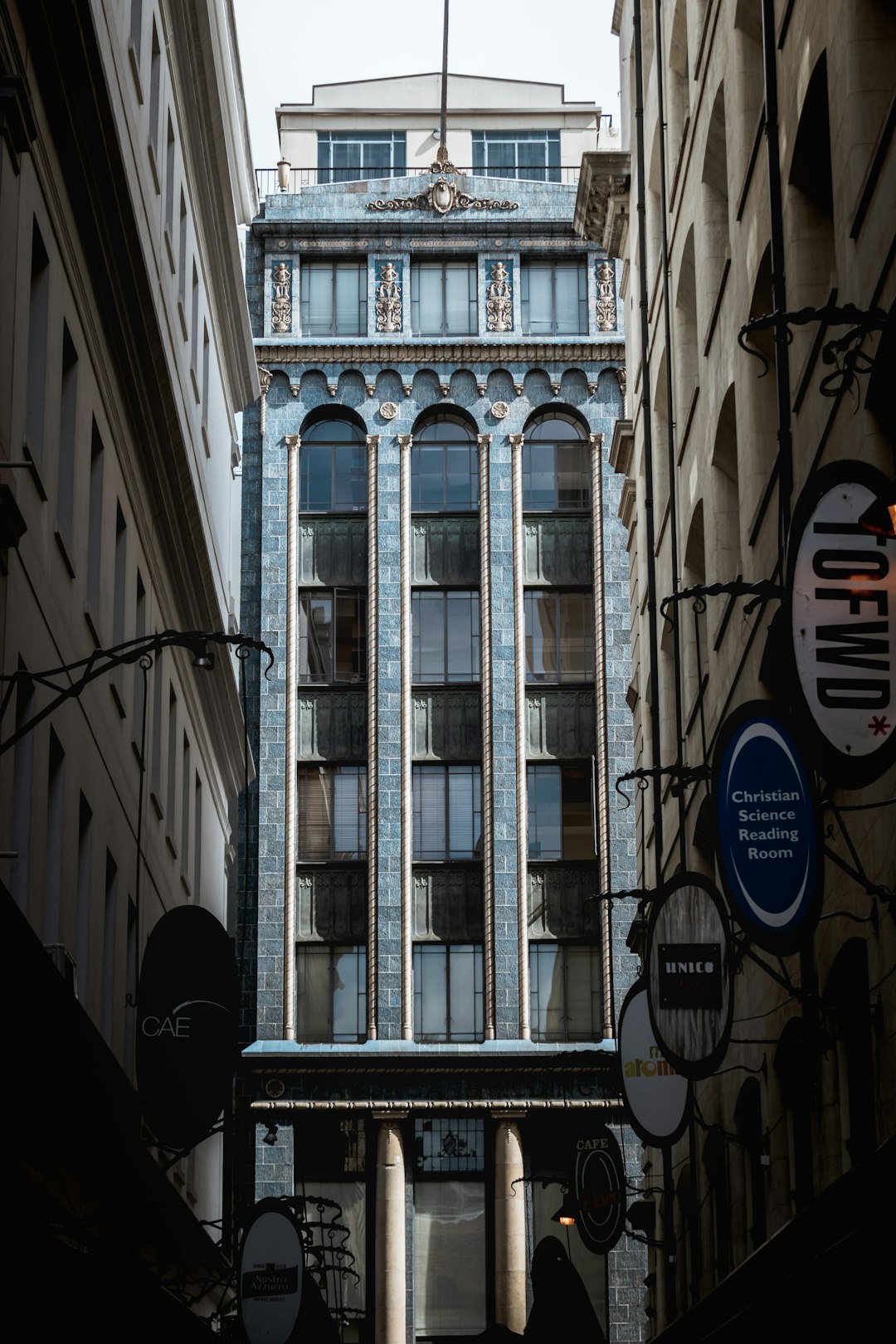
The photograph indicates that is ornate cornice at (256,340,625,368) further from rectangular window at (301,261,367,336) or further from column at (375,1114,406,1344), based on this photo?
column at (375,1114,406,1344)

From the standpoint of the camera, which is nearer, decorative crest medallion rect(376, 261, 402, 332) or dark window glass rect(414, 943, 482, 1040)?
dark window glass rect(414, 943, 482, 1040)

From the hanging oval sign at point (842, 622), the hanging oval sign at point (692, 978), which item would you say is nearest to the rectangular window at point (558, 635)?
the hanging oval sign at point (692, 978)

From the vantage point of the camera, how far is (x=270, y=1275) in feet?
98.2

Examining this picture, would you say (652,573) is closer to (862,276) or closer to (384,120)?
(862,276)

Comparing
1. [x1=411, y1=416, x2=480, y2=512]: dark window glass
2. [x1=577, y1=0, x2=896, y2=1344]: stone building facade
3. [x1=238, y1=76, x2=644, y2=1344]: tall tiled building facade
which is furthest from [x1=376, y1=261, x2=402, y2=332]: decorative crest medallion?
[x1=577, y1=0, x2=896, y2=1344]: stone building facade

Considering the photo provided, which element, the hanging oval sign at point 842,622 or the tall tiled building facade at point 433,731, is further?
the tall tiled building facade at point 433,731

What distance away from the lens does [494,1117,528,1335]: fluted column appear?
2112 inches

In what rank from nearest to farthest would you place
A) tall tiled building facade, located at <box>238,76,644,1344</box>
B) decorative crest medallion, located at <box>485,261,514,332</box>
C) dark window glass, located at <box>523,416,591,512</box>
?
tall tiled building facade, located at <box>238,76,644,1344</box> < dark window glass, located at <box>523,416,591,512</box> < decorative crest medallion, located at <box>485,261,514,332</box>

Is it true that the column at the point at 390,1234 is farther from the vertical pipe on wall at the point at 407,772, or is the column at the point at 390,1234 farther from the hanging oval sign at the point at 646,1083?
the hanging oval sign at the point at 646,1083

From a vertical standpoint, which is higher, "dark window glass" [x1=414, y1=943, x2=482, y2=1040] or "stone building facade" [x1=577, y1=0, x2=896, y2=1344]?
"stone building facade" [x1=577, y1=0, x2=896, y2=1344]

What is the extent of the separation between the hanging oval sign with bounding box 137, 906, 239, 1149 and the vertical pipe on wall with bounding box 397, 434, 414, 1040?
106 feet

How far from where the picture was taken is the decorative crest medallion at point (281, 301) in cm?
6225

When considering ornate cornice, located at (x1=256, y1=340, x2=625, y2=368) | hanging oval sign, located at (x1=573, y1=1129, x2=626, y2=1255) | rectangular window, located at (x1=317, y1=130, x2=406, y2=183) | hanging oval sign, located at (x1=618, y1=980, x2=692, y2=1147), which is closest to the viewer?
hanging oval sign, located at (x1=618, y1=980, x2=692, y2=1147)

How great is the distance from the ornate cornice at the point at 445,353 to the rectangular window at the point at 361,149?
951 cm
